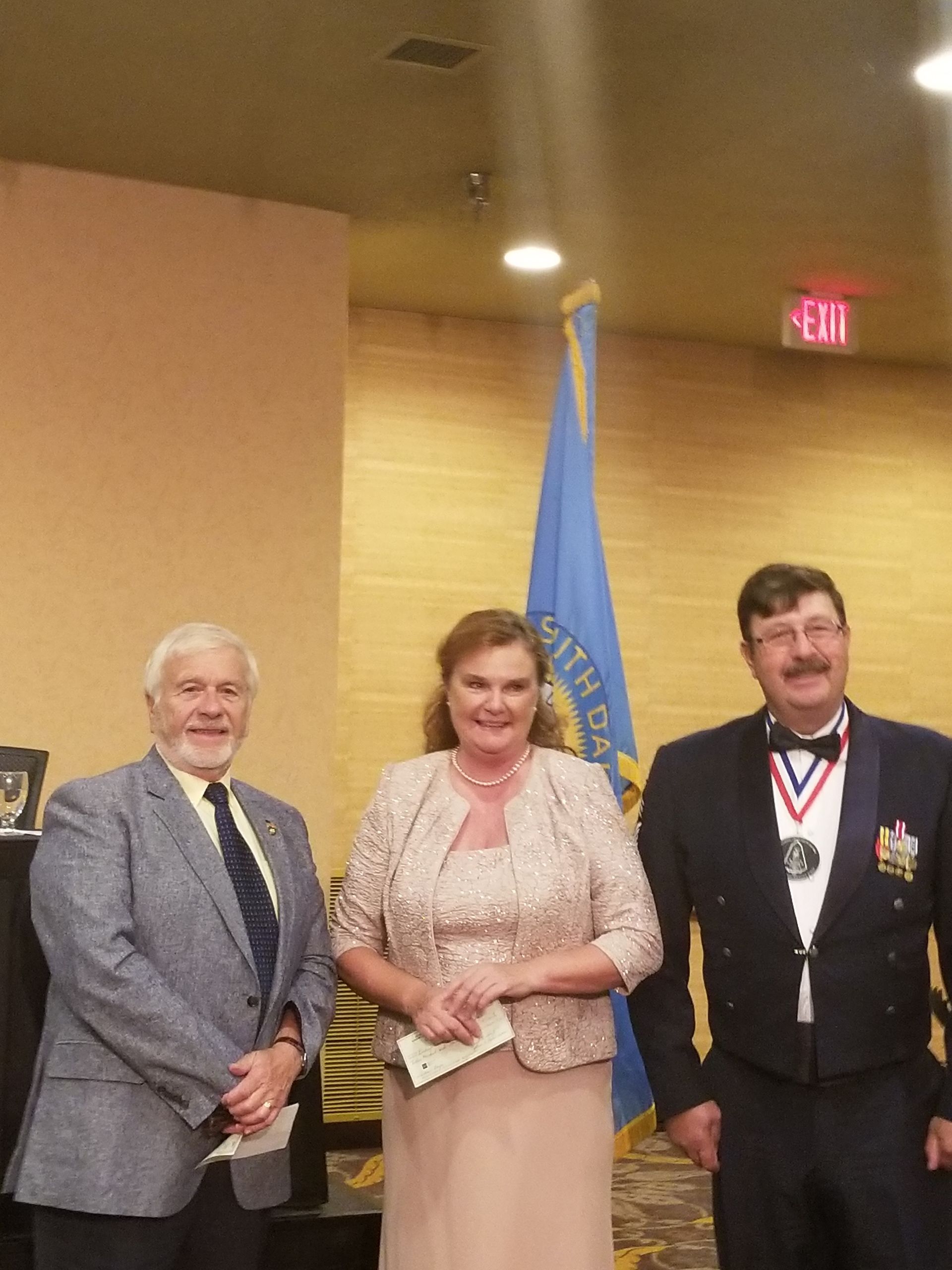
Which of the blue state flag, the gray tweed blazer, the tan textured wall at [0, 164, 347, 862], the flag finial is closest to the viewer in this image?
the gray tweed blazer

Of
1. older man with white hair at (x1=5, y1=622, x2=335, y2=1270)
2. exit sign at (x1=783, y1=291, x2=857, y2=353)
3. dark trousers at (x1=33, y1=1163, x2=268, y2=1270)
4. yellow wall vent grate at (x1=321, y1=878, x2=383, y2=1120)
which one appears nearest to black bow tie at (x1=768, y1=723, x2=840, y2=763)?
older man with white hair at (x1=5, y1=622, x2=335, y2=1270)

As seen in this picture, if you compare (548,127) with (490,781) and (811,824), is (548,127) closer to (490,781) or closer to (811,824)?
(490,781)

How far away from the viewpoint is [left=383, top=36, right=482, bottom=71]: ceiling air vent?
4.09 m

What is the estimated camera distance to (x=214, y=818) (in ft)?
9.32

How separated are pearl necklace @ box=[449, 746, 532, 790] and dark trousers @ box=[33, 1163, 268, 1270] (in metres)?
0.82

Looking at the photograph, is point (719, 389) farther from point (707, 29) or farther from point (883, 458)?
point (707, 29)

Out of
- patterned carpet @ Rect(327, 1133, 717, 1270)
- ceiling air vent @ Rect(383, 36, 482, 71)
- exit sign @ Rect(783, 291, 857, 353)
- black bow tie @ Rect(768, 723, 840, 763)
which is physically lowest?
patterned carpet @ Rect(327, 1133, 717, 1270)

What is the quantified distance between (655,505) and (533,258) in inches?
61.7

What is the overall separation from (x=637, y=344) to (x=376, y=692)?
6.32 ft

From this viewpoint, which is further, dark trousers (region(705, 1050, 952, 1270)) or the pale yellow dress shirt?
the pale yellow dress shirt

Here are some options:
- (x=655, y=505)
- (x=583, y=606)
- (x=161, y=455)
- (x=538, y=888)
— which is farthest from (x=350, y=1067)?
(x=538, y=888)

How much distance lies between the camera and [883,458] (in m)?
7.38

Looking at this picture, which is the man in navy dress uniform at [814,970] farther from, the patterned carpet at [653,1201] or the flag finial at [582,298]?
the flag finial at [582,298]

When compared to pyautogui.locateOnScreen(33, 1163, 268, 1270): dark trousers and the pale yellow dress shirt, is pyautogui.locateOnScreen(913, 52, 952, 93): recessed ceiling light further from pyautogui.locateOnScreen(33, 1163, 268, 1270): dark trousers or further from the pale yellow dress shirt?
pyautogui.locateOnScreen(33, 1163, 268, 1270): dark trousers
